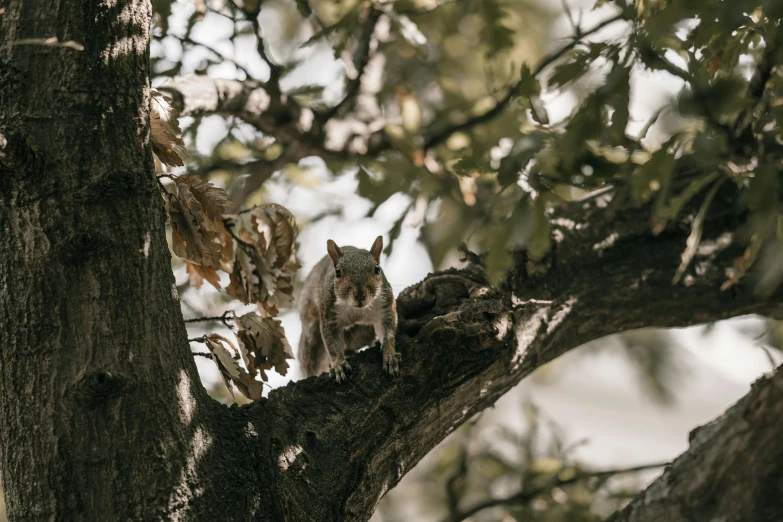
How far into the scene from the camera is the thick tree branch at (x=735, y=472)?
5.76ft

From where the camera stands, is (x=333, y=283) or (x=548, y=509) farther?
(x=548, y=509)

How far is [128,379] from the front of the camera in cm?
213

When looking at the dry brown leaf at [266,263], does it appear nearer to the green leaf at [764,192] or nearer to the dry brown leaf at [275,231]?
the dry brown leaf at [275,231]

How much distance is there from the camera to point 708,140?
1.85m

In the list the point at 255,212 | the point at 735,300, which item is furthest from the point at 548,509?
the point at 255,212

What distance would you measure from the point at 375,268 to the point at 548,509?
1.81 m

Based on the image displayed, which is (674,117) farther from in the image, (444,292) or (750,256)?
(444,292)

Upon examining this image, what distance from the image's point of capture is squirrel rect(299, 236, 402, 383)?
3.62 meters

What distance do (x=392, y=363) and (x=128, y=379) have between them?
36.0 inches

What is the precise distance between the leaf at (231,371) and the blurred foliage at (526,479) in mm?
1543

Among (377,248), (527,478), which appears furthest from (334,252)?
(527,478)

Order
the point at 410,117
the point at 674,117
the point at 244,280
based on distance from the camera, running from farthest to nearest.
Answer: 1. the point at 410,117
2. the point at 244,280
3. the point at 674,117

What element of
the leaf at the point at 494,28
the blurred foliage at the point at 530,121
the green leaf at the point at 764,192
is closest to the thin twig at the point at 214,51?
the blurred foliage at the point at 530,121

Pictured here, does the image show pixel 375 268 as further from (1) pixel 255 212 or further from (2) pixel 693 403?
(2) pixel 693 403
